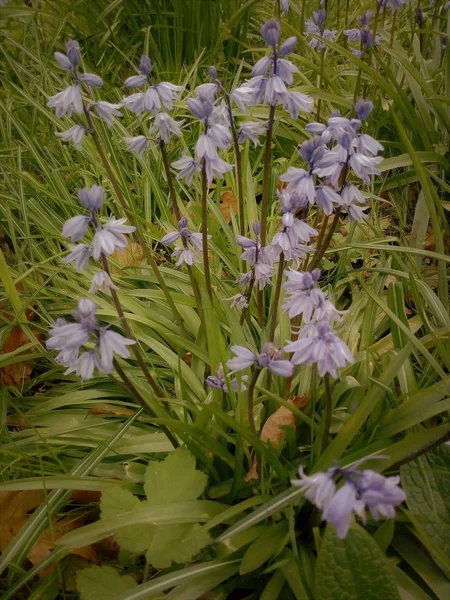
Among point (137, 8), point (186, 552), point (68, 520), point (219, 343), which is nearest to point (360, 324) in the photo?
point (219, 343)

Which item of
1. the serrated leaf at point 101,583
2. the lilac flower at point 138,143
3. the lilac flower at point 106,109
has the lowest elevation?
the serrated leaf at point 101,583

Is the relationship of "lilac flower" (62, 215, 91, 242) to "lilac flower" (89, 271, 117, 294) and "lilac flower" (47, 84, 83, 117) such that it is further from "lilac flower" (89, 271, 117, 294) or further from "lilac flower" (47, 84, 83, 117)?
"lilac flower" (47, 84, 83, 117)

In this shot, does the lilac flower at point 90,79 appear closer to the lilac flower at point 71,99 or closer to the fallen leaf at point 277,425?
the lilac flower at point 71,99

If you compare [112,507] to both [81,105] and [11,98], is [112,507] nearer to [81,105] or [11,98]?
[81,105]

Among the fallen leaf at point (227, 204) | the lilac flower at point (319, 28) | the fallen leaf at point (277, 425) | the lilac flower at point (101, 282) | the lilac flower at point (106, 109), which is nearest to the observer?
the lilac flower at point (101, 282)

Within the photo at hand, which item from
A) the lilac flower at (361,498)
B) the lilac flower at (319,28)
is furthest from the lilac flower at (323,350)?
the lilac flower at (319,28)

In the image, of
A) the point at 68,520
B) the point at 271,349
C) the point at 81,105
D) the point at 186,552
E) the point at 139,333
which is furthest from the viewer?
the point at 139,333
